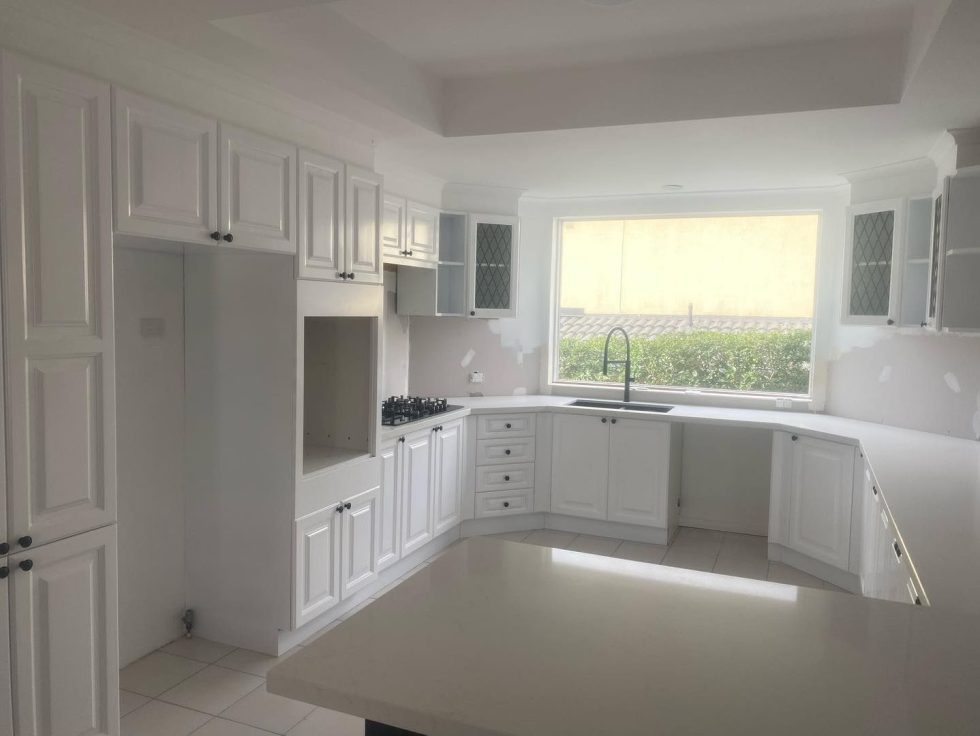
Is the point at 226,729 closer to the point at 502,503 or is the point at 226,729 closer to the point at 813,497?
the point at 502,503

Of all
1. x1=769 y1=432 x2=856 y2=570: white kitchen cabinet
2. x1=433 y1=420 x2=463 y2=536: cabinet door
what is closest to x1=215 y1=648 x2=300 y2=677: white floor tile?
x1=433 y1=420 x2=463 y2=536: cabinet door

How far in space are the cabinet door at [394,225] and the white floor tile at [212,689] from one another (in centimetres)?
228

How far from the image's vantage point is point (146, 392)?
3.02m

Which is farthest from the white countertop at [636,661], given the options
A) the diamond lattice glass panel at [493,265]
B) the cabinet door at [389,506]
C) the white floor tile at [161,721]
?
the diamond lattice glass panel at [493,265]

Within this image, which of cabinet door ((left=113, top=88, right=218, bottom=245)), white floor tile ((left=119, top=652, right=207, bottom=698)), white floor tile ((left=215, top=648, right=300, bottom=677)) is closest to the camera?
cabinet door ((left=113, top=88, right=218, bottom=245))

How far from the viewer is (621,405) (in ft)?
16.8

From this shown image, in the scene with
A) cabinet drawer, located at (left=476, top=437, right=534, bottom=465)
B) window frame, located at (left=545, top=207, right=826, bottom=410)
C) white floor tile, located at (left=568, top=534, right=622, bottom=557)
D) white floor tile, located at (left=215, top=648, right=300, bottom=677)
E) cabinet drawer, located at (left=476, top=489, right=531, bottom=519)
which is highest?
window frame, located at (left=545, top=207, right=826, bottom=410)

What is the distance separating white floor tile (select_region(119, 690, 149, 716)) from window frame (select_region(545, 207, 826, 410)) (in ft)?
11.4

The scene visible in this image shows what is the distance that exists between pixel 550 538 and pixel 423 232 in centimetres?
218

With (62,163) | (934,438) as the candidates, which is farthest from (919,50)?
(62,163)

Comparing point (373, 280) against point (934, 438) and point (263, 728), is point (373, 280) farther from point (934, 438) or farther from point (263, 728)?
point (934, 438)

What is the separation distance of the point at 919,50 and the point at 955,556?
5.59ft

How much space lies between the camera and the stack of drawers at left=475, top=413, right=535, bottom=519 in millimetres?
4754

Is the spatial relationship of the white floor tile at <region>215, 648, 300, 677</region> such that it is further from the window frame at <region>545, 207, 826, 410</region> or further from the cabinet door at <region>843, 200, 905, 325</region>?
the cabinet door at <region>843, 200, 905, 325</region>
